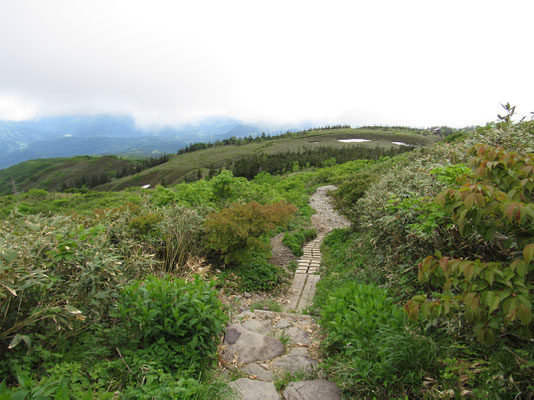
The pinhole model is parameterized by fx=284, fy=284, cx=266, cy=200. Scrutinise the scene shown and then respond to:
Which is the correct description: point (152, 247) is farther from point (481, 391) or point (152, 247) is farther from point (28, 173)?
point (28, 173)

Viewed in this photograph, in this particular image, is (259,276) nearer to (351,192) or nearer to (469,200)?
(351,192)

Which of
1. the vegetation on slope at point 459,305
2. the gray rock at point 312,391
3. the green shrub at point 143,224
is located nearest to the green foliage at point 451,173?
the vegetation on slope at point 459,305

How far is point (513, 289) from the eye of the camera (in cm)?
176

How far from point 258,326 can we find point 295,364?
1.06 meters

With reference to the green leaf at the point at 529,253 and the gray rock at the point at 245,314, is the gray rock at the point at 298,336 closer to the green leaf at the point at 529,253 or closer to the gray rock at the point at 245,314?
the gray rock at the point at 245,314

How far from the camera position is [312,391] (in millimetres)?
2891

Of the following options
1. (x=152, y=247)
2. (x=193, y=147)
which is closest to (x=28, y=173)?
(x=193, y=147)

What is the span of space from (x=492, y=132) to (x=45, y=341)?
7622 millimetres

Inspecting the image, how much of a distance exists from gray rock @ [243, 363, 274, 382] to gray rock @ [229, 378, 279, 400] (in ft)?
0.58

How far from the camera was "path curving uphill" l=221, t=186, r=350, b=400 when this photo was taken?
2904mm

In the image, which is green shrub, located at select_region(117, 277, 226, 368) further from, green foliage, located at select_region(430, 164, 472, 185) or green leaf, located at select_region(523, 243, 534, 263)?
green foliage, located at select_region(430, 164, 472, 185)

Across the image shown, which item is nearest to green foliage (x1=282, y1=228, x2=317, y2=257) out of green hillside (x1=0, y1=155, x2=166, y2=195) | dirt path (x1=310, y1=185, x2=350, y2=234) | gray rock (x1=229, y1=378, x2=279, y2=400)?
dirt path (x1=310, y1=185, x2=350, y2=234)

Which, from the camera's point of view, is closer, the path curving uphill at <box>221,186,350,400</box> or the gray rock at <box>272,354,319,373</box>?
the path curving uphill at <box>221,186,350,400</box>

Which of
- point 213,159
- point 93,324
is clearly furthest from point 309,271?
point 213,159
